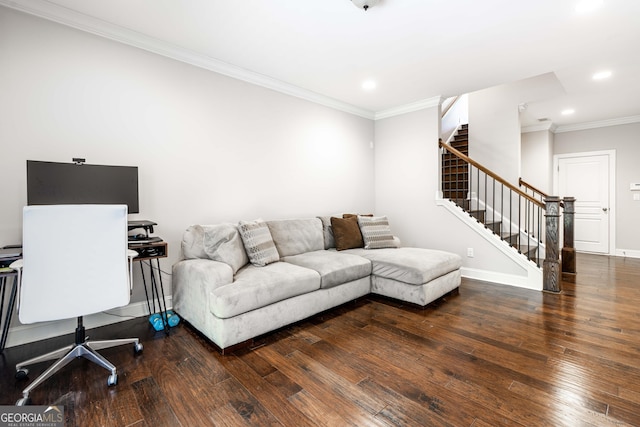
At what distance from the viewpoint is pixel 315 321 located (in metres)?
2.82

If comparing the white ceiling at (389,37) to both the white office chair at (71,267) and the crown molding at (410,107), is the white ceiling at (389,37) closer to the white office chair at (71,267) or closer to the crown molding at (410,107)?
the crown molding at (410,107)

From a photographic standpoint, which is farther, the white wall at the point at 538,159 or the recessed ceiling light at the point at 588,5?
the white wall at the point at 538,159

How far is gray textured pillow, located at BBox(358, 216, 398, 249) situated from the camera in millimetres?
3902

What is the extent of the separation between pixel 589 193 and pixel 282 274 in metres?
6.86

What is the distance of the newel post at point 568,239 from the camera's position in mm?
4406

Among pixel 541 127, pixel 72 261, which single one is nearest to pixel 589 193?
pixel 541 127

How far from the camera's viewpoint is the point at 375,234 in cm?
395

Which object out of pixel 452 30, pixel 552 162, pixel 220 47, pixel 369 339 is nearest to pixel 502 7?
pixel 452 30

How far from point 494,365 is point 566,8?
2.71 meters

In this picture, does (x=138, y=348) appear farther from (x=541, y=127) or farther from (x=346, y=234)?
(x=541, y=127)

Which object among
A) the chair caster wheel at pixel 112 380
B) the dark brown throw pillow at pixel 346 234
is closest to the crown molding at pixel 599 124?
the dark brown throw pillow at pixel 346 234

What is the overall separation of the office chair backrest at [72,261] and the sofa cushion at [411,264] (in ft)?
7.73

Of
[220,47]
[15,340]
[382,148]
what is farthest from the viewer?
[382,148]

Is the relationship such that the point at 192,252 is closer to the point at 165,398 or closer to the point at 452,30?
the point at 165,398
